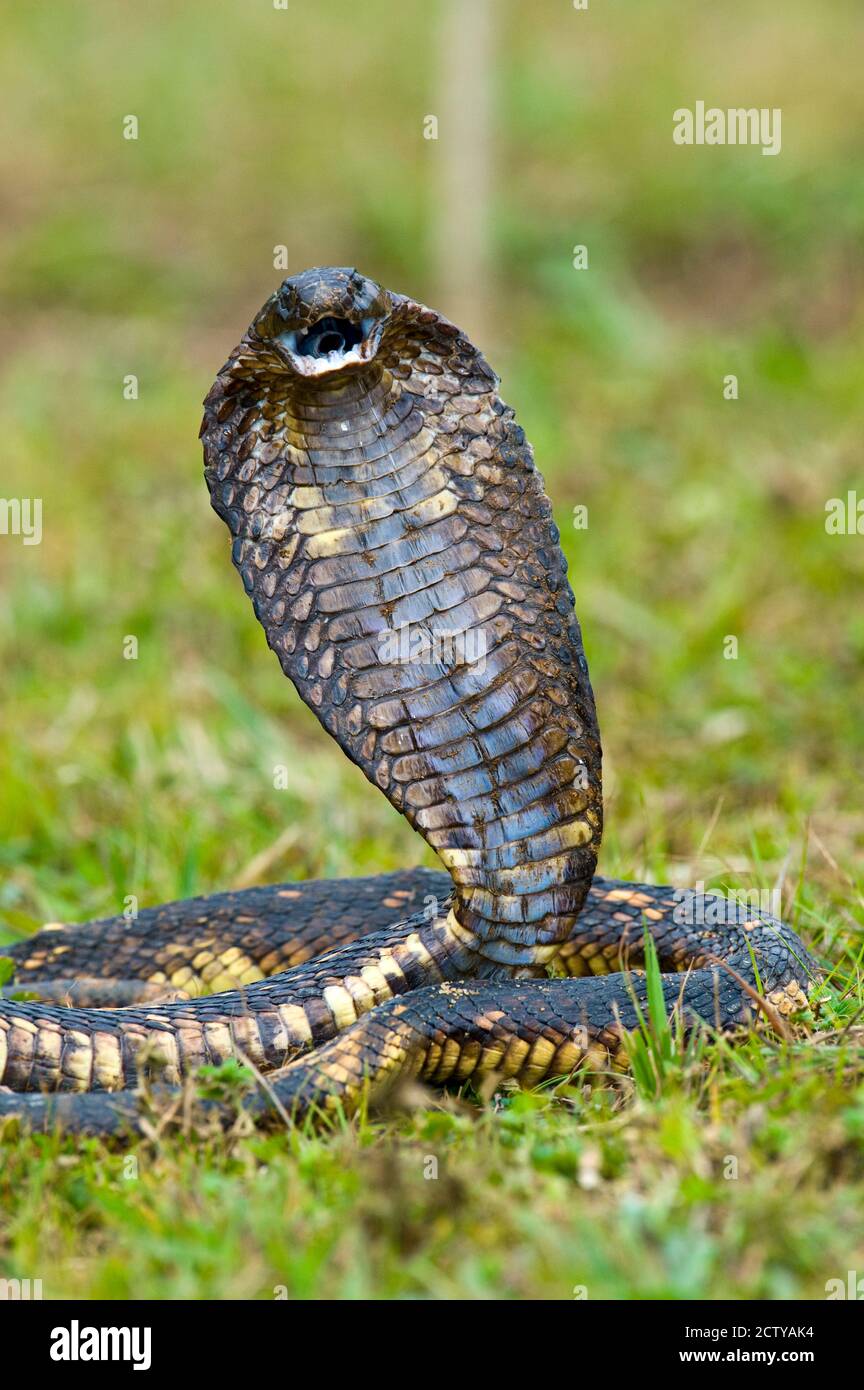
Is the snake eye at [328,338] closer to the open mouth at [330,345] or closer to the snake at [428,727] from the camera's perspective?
the open mouth at [330,345]

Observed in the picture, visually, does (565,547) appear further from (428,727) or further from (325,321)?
(325,321)

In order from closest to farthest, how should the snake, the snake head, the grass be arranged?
the grass → the snake head → the snake

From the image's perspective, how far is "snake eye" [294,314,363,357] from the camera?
3367mm

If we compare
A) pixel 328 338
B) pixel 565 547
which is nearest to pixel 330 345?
pixel 328 338

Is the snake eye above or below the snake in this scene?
above

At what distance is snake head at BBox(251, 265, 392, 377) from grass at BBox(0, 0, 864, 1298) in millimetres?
1476

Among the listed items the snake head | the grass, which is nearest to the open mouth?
the snake head

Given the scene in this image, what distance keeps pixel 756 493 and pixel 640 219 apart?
5421 mm

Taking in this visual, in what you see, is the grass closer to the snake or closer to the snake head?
the snake

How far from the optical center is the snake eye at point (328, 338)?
11.0 feet

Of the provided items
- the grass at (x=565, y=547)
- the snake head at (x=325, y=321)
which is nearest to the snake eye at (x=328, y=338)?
the snake head at (x=325, y=321)

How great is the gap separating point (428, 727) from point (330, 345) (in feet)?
2.85

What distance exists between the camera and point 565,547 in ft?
26.5
